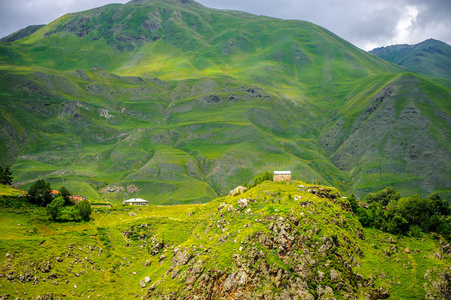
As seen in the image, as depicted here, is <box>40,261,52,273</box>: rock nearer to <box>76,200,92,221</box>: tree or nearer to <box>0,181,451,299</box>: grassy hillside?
<box>0,181,451,299</box>: grassy hillside

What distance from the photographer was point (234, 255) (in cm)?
8894

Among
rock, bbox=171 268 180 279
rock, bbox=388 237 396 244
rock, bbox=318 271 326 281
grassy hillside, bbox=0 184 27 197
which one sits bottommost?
rock, bbox=171 268 180 279

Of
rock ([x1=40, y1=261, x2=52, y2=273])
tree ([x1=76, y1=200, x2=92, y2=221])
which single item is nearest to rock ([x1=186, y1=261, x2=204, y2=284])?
rock ([x1=40, y1=261, x2=52, y2=273])

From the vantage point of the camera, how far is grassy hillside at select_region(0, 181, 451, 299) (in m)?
84.8

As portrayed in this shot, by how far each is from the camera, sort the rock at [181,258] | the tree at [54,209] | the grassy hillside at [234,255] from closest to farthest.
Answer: the grassy hillside at [234,255] < the rock at [181,258] < the tree at [54,209]

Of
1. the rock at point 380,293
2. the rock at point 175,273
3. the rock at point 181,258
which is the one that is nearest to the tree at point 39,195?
the rock at point 181,258

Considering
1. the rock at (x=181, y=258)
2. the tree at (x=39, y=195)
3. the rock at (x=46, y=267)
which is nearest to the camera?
the rock at (x=46, y=267)

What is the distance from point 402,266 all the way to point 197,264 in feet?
185

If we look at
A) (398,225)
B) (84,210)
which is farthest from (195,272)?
(398,225)

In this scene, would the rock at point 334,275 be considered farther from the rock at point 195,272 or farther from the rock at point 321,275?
the rock at point 195,272

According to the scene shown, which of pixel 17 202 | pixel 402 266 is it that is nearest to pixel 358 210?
pixel 402 266

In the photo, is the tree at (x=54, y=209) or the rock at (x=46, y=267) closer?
the rock at (x=46, y=267)

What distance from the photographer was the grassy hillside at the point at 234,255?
278 ft

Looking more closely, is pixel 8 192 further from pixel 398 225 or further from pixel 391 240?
pixel 398 225
